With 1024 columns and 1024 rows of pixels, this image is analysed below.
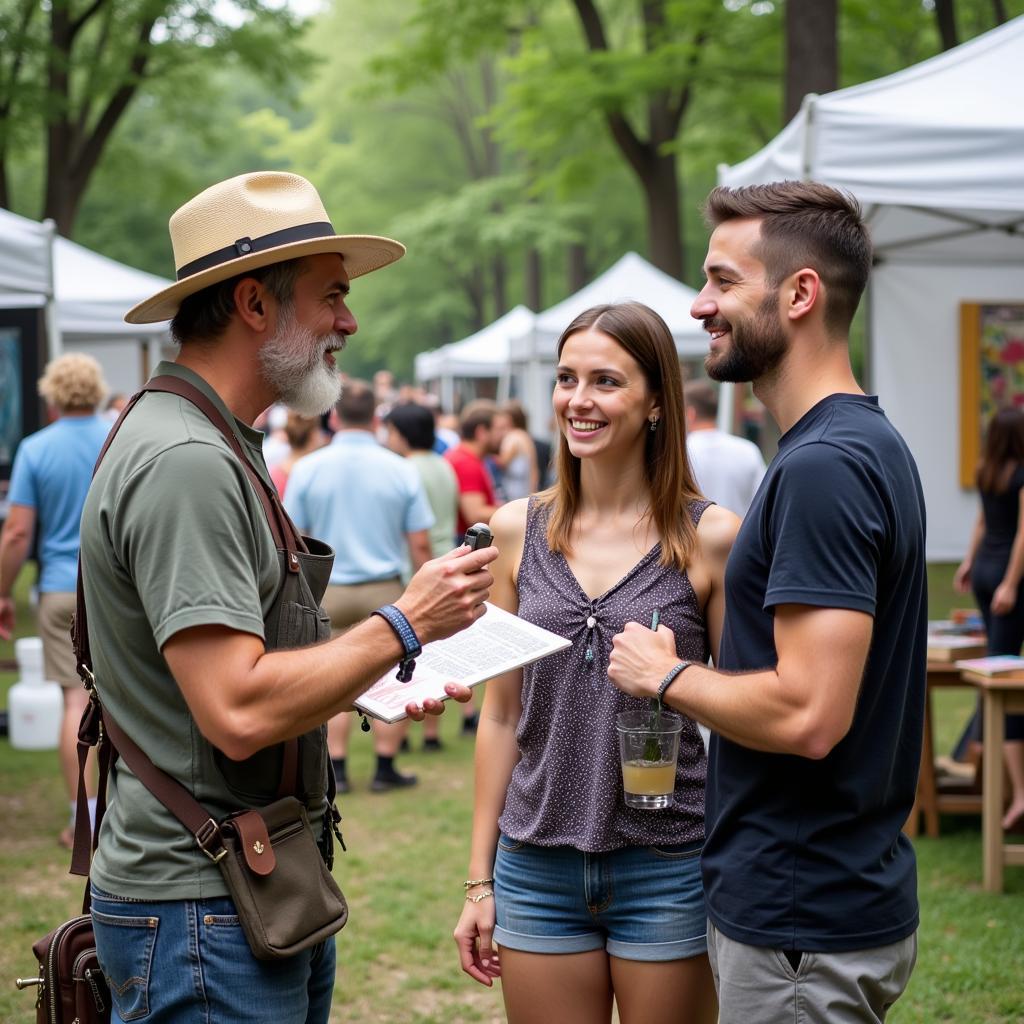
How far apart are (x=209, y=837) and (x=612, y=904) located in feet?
2.99

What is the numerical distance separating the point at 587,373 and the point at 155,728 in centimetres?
123

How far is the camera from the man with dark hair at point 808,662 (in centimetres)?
193

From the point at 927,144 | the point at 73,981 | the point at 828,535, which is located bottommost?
the point at 73,981

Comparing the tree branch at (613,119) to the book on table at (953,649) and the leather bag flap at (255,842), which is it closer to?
the book on table at (953,649)

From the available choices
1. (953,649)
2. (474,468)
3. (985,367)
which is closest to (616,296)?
(985,367)

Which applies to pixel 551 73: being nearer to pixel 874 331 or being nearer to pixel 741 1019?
pixel 874 331

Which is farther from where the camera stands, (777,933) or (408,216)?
(408,216)

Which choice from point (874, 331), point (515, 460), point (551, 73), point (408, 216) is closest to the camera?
point (874, 331)

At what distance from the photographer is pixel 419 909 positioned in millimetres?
5328

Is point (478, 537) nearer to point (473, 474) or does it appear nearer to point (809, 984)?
point (809, 984)

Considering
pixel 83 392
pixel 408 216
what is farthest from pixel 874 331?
pixel 408 216

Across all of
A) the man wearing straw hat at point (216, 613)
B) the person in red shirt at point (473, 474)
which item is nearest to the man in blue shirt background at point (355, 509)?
the person in red shirt at point (473, 474)

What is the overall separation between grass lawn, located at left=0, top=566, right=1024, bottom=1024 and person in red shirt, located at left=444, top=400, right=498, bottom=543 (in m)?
2.01

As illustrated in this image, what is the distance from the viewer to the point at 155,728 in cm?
201
